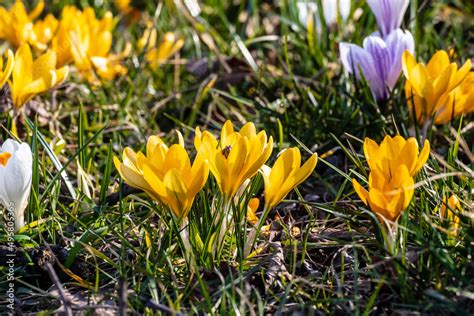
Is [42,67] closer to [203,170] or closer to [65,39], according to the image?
[65,39]

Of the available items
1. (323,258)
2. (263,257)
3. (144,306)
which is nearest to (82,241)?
(144,306)

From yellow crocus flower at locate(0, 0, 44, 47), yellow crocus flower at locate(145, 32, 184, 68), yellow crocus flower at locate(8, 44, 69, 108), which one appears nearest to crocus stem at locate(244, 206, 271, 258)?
yellow crocus flower at locate(8, 44, 69, 108)

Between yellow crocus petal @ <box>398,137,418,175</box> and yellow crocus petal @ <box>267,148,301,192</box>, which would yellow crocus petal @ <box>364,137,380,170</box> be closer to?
yellow crocus petal @ <box>398,137,418,175</box>

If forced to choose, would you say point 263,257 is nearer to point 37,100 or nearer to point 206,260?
point 206,260

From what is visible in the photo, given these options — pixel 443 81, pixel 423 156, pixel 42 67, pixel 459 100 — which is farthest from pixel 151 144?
pixel 459 100

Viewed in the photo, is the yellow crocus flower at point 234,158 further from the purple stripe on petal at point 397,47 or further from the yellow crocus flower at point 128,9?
the yellow crocus flower at point 128,9
